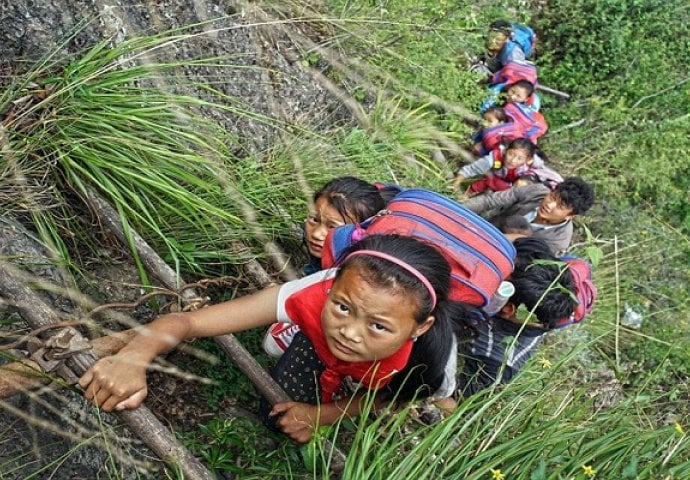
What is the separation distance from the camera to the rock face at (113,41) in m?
2.01

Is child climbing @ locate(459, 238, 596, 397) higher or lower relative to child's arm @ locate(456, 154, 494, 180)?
higher

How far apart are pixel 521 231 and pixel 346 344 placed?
7.50 ft

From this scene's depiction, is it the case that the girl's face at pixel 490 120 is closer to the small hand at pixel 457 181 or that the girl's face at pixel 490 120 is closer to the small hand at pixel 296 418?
the small hand at pixel 457 181

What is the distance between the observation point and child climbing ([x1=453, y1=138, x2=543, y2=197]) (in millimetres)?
4719

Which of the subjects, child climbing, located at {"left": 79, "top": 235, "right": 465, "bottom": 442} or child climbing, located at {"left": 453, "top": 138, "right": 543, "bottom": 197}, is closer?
child climbing, located at {"left": 79, "top": 235, "right": 465, "bottom": 442}

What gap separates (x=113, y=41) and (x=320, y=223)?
116 cm

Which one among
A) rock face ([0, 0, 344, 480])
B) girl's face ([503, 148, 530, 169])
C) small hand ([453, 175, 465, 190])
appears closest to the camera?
rock face ([0, 0, 344, 480])

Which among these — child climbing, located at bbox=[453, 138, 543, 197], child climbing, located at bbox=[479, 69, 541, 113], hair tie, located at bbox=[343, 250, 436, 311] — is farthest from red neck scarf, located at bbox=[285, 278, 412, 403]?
child climbing, located at bbox=[479, 69, 541, 113]

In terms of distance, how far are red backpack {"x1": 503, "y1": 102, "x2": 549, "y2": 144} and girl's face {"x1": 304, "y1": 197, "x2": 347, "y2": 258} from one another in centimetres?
296

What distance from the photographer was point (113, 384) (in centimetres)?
161

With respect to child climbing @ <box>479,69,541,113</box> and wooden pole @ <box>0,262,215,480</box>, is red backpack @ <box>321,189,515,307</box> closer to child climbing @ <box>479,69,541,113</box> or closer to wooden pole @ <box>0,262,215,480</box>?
wooden pole @ <box>0,262,215,480</box>

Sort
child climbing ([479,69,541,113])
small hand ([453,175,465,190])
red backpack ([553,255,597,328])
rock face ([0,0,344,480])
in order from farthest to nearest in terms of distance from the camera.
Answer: child climbing ([479,69,541,113]) < small hand ([453,175,465,190]) < red backpack ([553,255,597,328]) < rock face ([0,0,344,480])

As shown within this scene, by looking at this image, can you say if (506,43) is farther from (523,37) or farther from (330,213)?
(330,213)

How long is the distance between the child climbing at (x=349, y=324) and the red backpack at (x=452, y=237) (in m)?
0.10
